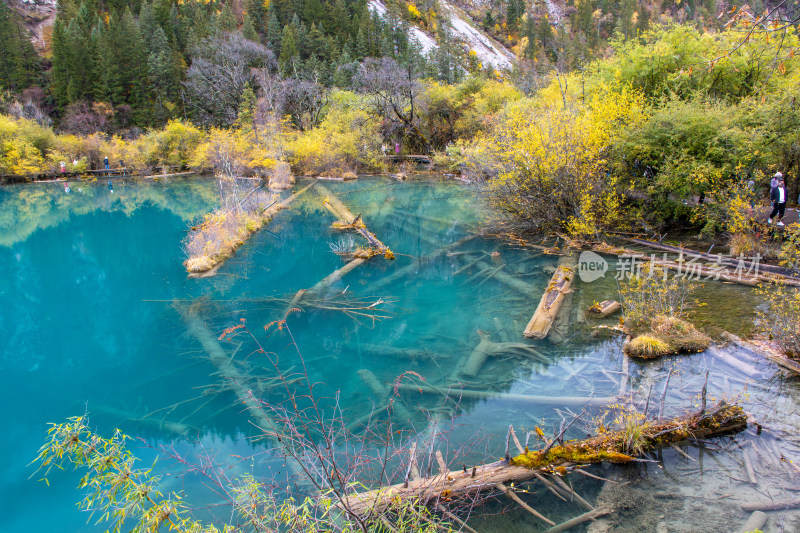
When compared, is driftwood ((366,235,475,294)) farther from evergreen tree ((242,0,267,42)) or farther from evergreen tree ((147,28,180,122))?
evergreen tree ((242,0,267,42))

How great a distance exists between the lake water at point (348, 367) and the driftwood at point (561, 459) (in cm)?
18

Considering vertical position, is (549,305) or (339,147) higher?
(339,147)

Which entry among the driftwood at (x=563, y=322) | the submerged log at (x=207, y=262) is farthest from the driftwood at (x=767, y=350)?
the submerged log at (x=207, y=262)

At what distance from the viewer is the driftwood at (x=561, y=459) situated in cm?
455

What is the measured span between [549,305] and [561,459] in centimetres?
508

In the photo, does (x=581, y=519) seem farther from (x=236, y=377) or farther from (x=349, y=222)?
(x=349, y=222)

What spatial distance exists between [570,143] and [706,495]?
→ 10.7 m

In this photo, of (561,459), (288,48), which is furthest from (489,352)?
(288,48)

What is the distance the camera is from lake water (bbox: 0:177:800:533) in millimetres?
5266

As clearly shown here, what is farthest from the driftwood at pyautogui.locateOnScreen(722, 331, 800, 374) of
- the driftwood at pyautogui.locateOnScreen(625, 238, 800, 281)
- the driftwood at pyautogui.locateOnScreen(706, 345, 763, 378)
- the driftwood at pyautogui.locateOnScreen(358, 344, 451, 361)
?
the driftwood at pyautogui.locateOnScreen(358, 344, 451, 361)

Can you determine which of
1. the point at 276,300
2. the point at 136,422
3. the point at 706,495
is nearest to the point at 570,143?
the point at 276,300

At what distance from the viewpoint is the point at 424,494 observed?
4.53 metres

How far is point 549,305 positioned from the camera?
32.6 feet

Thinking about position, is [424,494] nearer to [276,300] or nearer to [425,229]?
[276,300]
